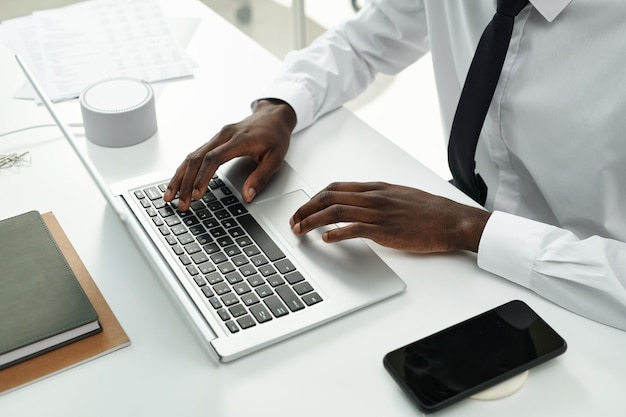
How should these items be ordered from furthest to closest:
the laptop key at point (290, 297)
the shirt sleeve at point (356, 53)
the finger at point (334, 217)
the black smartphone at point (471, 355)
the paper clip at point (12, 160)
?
the shirt sleeve at point (356, 53), the paper clip at point (12, 160), the finger at point (334, 217), the laptop key at point (290, 297), the black smartphone at point (471, 355)

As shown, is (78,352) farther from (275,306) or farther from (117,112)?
(117,112)

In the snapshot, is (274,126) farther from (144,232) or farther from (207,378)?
(207,378)

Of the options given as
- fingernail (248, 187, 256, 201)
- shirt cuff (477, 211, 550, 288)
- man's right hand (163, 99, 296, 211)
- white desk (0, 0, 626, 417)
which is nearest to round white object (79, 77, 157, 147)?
white desk (0, 0, 626, 417)

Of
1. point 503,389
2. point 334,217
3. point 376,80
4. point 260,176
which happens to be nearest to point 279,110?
point 260,176

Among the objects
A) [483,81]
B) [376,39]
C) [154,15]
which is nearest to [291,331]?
[483,81]

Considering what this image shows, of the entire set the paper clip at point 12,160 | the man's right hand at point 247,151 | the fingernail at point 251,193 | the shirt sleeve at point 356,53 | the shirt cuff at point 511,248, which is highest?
the paper clip at point 12,160

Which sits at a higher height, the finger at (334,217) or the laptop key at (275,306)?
the finger at (334,217)

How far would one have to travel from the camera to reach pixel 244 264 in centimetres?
91

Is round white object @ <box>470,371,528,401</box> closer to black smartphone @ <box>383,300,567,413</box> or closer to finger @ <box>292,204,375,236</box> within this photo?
black smartphone @ <box>383,300,567,413</box>

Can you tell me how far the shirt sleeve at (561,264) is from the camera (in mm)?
874

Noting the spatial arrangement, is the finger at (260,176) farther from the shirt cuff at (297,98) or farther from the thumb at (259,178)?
the shirt cuff at (297,98)

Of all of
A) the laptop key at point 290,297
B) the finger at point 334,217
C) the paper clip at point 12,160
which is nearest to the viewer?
the laptop key at point 290,297

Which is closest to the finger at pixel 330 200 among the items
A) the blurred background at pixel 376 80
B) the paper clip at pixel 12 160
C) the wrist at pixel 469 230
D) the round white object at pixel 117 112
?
the wrist at pixel 469 230

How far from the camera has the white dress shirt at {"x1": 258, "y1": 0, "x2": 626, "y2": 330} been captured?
909 millimetres
